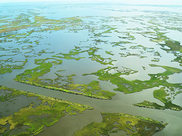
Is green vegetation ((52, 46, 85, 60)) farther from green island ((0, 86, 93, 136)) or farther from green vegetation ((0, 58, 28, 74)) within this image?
green island ((0, 86, 93, 136))

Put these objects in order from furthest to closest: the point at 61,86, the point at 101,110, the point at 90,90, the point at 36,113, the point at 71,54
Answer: the point at 71,54 → the point at 61,86 → the point at 90,90 → the point at 101,110 → the point at 36,113

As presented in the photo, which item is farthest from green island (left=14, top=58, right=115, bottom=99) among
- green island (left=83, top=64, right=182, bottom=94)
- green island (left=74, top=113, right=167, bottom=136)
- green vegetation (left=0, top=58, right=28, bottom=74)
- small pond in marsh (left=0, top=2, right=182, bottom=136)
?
green island (left=74, top=113, right=167, bottom=136)

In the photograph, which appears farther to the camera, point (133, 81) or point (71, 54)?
point (71, 54)

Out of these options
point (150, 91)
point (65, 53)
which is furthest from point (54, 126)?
point (65, 53)

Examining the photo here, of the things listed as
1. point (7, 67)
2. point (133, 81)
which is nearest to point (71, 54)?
point (7, 67)

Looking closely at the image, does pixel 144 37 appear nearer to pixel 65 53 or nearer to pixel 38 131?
pixel 65 53

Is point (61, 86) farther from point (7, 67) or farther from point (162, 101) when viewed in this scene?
point (162, 101)
